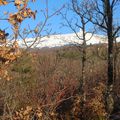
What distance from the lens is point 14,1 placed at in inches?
249

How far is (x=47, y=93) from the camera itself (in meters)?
14.3

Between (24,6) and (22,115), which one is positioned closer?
(24,6)

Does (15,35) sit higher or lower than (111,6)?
lower

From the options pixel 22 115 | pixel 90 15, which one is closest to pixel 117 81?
pixel 90 15

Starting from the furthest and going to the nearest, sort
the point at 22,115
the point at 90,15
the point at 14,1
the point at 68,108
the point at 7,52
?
1. the point at 68,108
2. the point at 90,15
3. the point at 22,115
4. the point at 7,52
5. the point at 14,1

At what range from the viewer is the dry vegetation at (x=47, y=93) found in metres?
→ 10.2

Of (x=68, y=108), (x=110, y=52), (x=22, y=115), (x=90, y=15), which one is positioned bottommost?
(x=68, y=108)

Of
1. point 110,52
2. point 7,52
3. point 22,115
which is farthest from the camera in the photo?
point 110,52

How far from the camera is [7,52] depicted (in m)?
6.73

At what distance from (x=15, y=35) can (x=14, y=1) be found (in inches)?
38.2

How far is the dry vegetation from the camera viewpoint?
10.2 m

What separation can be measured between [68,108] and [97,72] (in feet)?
50.3

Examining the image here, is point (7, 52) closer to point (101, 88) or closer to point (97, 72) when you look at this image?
point (101, 88)

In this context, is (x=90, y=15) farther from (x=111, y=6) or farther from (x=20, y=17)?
(x=20, y=17)
